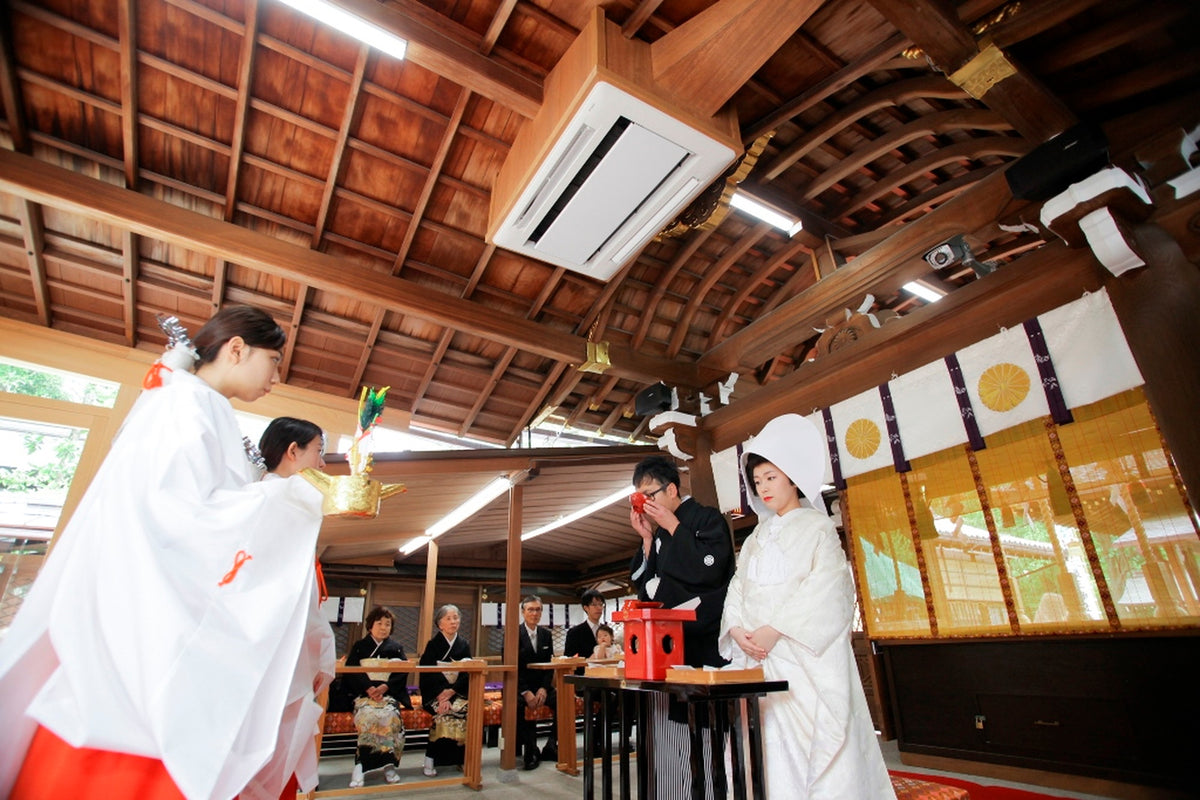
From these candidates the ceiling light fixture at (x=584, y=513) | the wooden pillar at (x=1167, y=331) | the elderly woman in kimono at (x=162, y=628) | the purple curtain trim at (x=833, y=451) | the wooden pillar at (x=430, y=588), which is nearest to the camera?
the elderly woman in kimono at (x=162, y=628)

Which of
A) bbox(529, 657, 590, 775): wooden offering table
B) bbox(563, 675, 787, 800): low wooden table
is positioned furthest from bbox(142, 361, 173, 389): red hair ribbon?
bbox(529, 657, 590, 775): wooden offering table

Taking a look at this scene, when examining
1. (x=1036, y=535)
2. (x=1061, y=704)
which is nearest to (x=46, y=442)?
(x=1036, y=535)

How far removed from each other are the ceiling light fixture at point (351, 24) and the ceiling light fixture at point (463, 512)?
5294 mm

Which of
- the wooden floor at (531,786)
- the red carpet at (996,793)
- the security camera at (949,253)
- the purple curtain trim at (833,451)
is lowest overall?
the wooden floor at (531,786)

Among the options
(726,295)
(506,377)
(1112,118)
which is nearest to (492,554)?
(506,377)

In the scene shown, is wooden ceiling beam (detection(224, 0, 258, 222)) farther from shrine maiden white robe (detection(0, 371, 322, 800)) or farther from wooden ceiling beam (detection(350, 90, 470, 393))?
shrine maiden white robe (detection(0, 371, 322, 800))

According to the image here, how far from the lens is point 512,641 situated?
675 centimetres

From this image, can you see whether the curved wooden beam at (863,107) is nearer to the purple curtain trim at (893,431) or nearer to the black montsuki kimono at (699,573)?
the purple curtain trim at (893,431)

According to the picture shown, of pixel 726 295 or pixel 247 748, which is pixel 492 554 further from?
pixel 247 748

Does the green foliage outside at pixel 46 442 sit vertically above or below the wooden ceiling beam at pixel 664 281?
below

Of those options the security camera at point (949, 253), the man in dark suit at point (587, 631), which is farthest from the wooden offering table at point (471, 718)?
the security camera at point (949, 253)

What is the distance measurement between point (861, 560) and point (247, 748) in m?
5.62

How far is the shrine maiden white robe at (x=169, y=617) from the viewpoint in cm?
132

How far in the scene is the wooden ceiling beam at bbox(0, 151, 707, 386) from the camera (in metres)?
4.18
